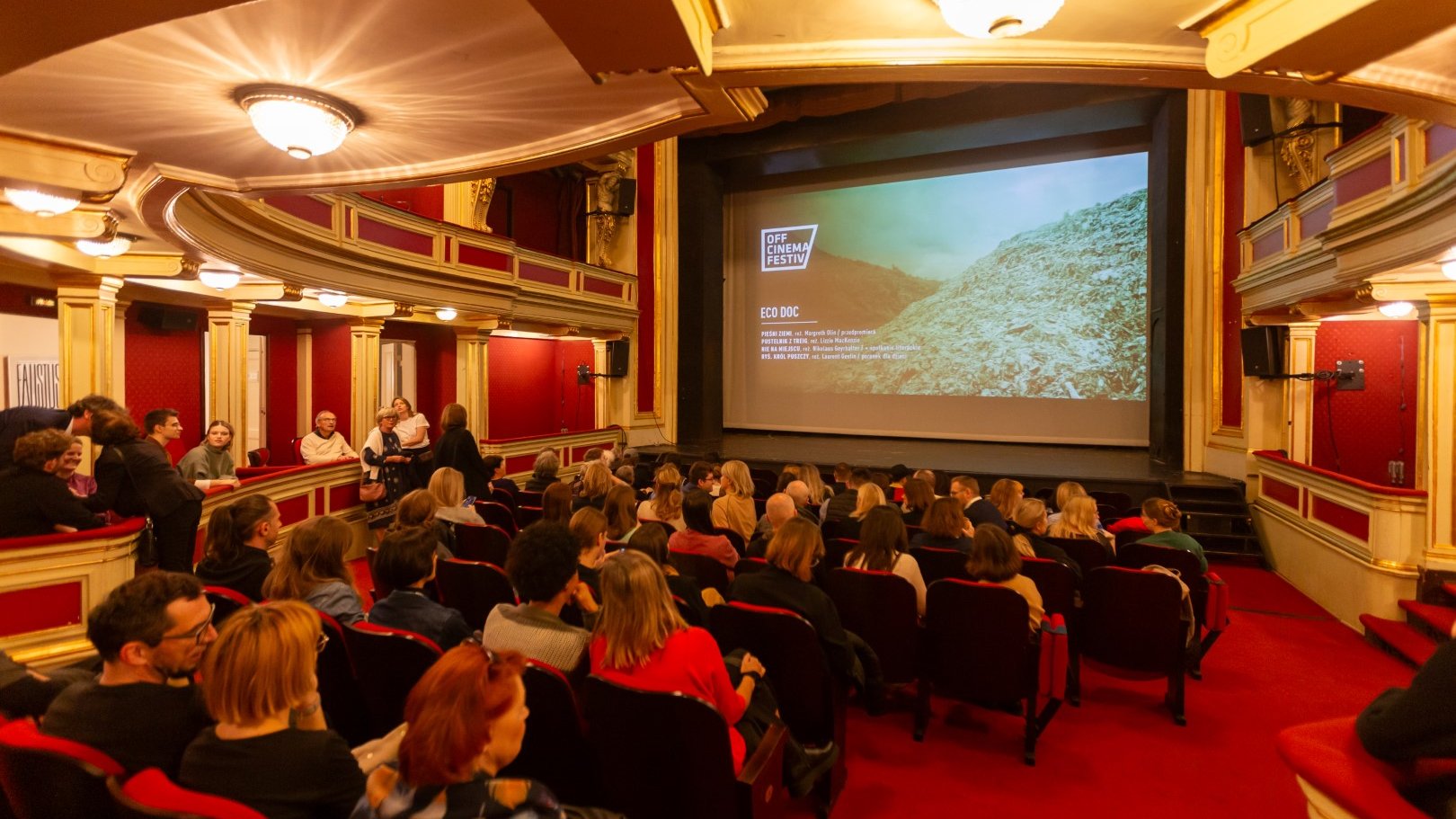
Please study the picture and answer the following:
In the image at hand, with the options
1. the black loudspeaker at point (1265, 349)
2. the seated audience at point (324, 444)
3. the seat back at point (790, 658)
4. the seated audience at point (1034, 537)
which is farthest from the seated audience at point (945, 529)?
the seated audience at point (324, 444)

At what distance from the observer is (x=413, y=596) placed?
7.39 feet

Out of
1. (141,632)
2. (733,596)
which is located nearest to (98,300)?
(141,632)

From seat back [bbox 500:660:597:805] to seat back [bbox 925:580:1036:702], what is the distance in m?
1.55

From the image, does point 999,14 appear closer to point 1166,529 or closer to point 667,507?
point 667,507

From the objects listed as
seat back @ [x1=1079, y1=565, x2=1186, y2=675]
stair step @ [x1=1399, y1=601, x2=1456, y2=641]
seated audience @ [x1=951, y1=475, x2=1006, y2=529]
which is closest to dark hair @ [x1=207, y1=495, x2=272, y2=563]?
seated audience @ [x1=951, y1=475, x2=1006, y2=529]

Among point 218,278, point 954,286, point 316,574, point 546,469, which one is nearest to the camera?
point 316,574

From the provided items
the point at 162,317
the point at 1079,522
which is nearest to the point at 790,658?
the point at 1079,522

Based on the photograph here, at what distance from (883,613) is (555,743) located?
151 centimetres

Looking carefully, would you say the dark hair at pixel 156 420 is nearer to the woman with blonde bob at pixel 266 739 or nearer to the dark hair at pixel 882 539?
the woman with blonde bob at pixel 266 739

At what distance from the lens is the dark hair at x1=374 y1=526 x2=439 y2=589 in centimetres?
229

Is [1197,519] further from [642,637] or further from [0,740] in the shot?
[0,740]

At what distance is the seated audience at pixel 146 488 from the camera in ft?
11.5

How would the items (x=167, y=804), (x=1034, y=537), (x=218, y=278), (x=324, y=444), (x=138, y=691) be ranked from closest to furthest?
1. (x=167, y=804)
2. (x=138, y=691)
3. (x=1034, y=537)
4. (x=218, y=278)
5. (x=324, y=444)

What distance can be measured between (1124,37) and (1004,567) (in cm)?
187
